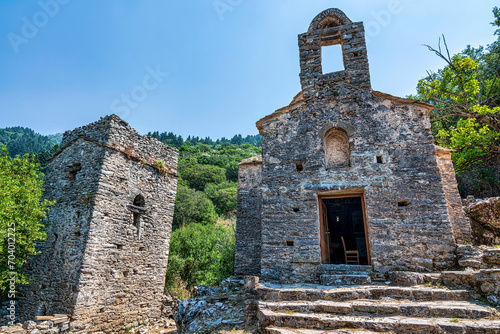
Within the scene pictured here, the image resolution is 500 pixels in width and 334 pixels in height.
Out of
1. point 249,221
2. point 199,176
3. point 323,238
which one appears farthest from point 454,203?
point 199,176

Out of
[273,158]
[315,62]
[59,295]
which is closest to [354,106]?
[315,62]

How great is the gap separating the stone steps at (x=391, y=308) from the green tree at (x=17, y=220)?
9254 millimetres

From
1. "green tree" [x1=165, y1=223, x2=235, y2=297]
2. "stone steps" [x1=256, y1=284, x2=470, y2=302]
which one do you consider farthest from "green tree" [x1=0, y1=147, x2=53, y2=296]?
"stone steps" [x1=256, y1=284, x2=470, y2=302]

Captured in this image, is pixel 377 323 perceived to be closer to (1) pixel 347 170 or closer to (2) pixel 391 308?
(2) pixel 391 308

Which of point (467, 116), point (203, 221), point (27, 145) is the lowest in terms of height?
point (203, 221)

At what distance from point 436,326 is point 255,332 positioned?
307 cm

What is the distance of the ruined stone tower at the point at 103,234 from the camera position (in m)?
9.16

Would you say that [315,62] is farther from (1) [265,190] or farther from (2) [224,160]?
(2) [224,160]

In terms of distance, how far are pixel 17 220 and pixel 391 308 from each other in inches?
466

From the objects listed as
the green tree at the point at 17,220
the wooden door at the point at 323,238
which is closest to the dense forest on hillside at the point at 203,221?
the green tree at the point at 17,220

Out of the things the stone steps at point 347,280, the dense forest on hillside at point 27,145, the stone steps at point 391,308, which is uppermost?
the dense forest on hillside at point 27,145

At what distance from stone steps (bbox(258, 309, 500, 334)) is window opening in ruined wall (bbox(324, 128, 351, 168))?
430 cm

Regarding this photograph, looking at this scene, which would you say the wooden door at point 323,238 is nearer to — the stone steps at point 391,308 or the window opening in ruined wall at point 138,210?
the stone steps at point 391,308

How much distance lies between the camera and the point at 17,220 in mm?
9375
